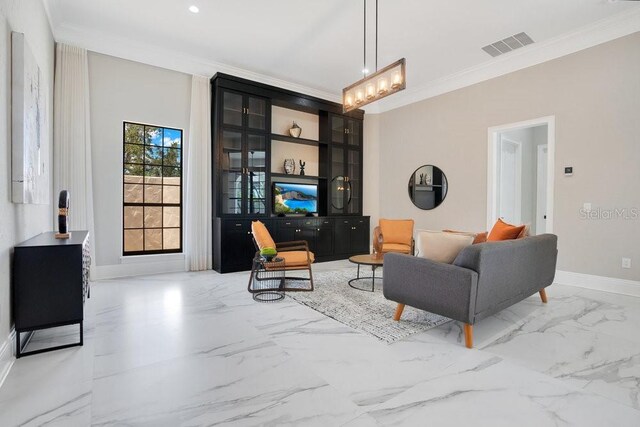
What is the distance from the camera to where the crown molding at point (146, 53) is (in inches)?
163

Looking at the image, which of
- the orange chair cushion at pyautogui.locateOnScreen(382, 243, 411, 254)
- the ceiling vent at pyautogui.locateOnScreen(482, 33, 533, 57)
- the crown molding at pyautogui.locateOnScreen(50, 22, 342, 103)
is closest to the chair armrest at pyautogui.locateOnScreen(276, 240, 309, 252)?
the orange chair cushion at pyautogui.locateOnScreen(382, 243, 411, 254)

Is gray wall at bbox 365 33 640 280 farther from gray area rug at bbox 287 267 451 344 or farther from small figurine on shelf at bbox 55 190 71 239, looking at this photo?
small figurine on shelf at bbox 55 190 71 239

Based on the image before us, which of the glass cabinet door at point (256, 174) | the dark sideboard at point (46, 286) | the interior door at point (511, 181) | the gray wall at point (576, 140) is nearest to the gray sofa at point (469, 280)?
the gray wall at point (576, 140)

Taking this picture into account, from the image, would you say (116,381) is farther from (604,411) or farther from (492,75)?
(492,75)

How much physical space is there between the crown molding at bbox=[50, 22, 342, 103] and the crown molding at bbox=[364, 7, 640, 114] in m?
2.81

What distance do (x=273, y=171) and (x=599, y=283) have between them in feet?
16.9

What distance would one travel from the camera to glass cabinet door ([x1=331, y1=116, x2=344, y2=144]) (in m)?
6.32

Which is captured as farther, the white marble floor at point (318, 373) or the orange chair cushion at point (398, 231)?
the orange chair cushion at point (398, 231)

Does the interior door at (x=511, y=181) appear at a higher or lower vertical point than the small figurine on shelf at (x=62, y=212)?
higher

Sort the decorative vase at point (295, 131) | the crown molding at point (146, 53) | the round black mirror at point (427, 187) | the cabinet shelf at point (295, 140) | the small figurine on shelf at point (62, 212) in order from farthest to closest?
the decorative vase at point (295, 131) < the round black mirror at point (427, 187) < the cabinet shelf at point (295, 140) < the crown molding at point (146, 53) < the small figurine on shelf at point (62, 212)

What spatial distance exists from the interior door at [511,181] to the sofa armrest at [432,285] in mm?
3647

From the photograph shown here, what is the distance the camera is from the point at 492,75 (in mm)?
5012

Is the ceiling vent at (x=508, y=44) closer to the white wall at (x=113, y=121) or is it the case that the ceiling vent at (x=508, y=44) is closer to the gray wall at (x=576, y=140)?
the gray wall at (x=576, y=140)

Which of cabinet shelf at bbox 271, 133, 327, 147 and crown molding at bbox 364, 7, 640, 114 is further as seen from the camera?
cabinet shelf at bbox 271, 133, 327, 147
